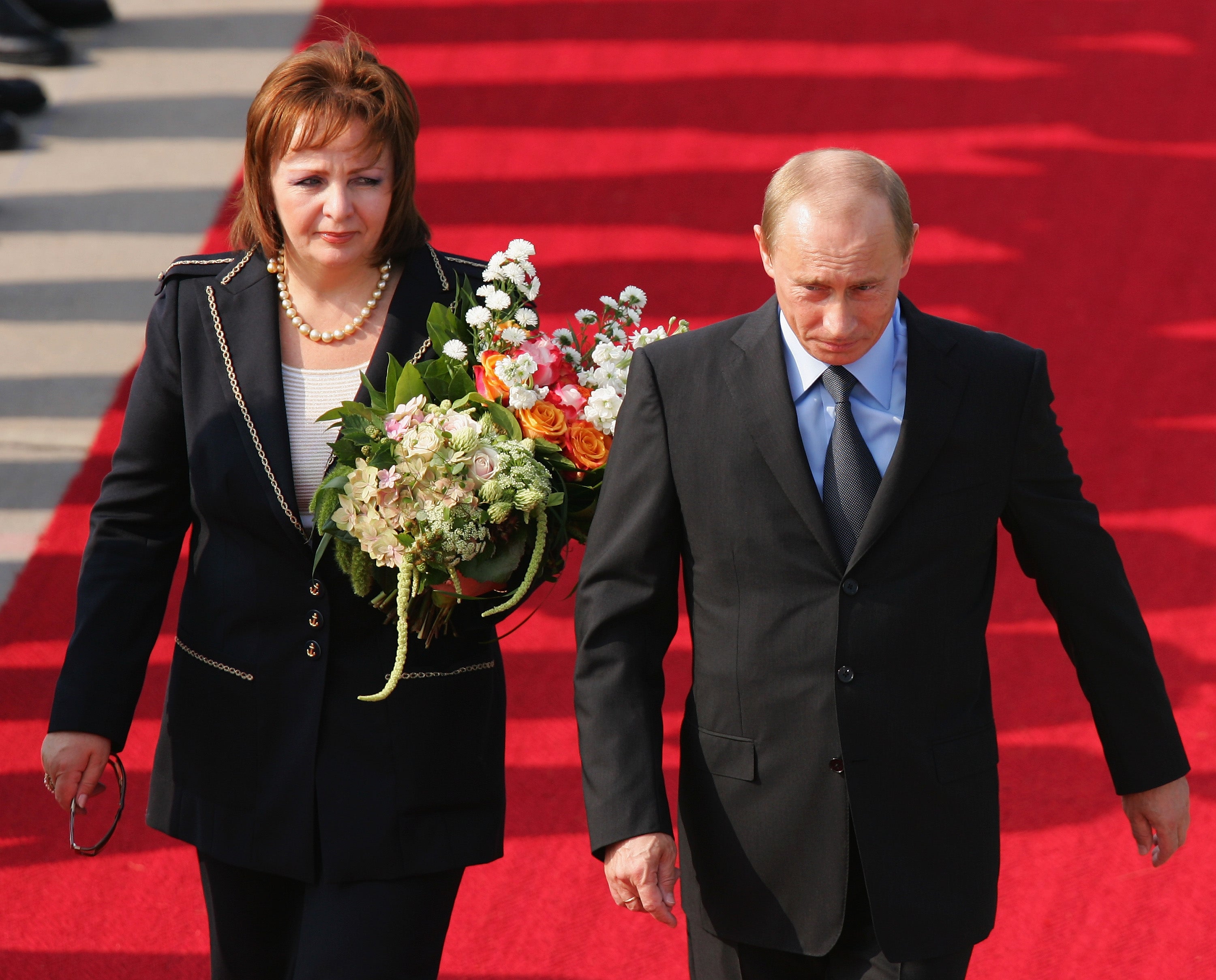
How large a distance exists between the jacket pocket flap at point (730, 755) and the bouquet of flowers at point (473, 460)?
37 cm

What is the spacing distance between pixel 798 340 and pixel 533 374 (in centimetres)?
50

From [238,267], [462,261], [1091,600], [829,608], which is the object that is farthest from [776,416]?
[238,267]

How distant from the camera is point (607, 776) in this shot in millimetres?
2186

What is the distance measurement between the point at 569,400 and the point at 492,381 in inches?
5.2

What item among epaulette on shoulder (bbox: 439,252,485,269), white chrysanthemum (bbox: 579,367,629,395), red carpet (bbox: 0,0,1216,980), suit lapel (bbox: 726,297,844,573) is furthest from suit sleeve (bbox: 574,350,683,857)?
epaulette on shoulder (bbox: 439,252,485,269)

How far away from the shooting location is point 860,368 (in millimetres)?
2186

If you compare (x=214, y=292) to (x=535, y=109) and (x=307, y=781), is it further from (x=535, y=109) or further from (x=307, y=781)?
(x=535, y=109)

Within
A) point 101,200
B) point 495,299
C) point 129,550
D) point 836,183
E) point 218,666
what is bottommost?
point 101,200

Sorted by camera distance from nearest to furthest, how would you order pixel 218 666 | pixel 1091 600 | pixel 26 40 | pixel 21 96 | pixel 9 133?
pixel 1091 600 → pixel 218 666 → pixel 9 133 → pixel 21 96 → pixel 26 40

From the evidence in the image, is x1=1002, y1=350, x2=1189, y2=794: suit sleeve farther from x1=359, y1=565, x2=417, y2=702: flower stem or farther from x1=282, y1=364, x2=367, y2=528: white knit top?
x1=282, y1=364, x2=367, y2=528: white knit top

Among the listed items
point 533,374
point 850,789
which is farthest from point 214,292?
point 850,789

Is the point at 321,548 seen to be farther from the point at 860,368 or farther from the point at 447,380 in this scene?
the point at 860,368

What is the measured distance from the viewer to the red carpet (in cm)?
357

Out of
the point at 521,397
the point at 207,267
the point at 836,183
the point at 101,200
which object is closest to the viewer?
the point at 836,183
